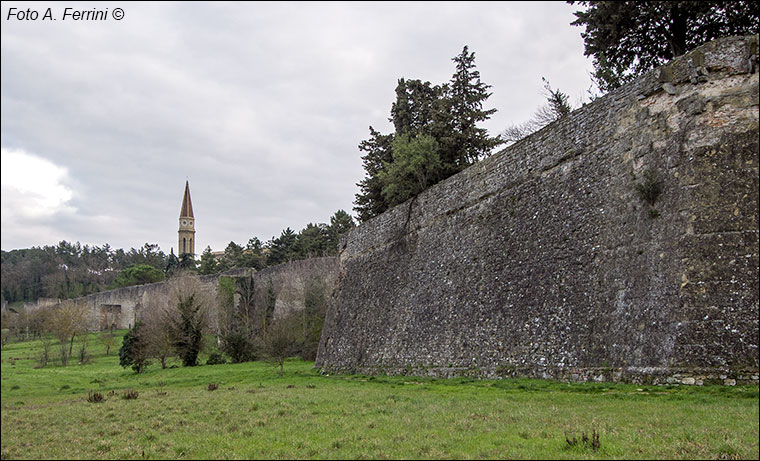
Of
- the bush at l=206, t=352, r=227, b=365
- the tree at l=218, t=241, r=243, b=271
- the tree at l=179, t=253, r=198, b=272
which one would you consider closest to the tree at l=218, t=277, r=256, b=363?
the bush at l=206, t=352, r=227, b=365

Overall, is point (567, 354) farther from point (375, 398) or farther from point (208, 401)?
point (208, 401)

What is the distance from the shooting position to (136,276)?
35625mm

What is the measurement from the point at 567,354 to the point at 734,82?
5.99 metres

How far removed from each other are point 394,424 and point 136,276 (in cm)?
3154

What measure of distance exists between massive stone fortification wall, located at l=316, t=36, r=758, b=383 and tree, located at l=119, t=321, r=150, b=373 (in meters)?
13.4

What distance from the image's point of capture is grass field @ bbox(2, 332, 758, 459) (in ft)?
20.0

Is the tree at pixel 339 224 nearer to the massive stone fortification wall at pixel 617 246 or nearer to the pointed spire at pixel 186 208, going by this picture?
the massive stone fortification wall at pixel 617 246

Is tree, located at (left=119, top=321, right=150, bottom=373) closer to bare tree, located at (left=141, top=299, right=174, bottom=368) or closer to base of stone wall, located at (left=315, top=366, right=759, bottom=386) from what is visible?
bare tree, located at (left=141, top=299, right=174, bottom=368)

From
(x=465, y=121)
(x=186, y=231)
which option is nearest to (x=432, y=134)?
(x=465, y=121)

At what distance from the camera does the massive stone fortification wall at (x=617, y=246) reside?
941cm

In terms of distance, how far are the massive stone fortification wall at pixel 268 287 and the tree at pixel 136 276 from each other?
67.9 inches

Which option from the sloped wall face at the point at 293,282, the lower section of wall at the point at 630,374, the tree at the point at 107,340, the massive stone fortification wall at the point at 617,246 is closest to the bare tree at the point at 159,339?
the tree at the point at 107,340

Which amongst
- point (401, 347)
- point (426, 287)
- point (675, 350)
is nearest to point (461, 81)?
point (426, 287)

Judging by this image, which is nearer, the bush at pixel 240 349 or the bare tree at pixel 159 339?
the bare tree at pixel 159 339
